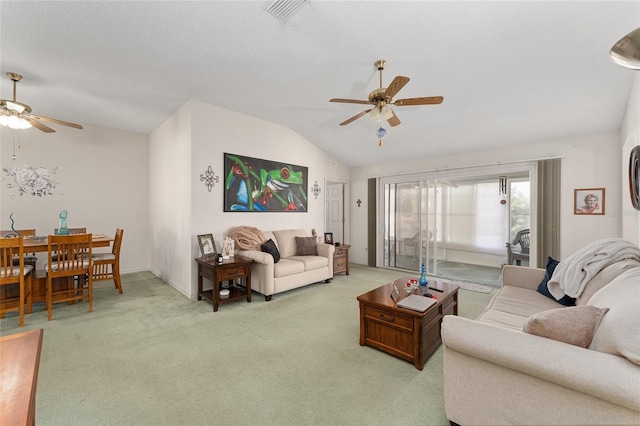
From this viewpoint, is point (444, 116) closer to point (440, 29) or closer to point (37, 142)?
point (440, 29)

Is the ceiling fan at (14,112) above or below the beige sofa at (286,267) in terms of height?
above

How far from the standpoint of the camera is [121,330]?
2766 mm

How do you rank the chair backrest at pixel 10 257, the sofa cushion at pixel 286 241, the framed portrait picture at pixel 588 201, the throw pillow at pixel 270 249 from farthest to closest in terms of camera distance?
the sofa cushion at pixel 286 241 → the throw pillow at pixel 270 249 → the framed portrait picture at pixel 588 201 → the chair backrest at pixel 10 257

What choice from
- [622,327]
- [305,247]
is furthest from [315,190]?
[622,327]

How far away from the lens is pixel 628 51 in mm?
1112

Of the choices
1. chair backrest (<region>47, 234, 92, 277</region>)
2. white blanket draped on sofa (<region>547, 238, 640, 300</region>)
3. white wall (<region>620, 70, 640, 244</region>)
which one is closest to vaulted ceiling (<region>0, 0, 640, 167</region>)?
white wall (<region>620, 70, 640, 244</region>)

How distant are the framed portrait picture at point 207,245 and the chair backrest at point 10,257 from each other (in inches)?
68.3

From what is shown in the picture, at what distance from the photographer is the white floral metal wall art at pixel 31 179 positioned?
4234 mm

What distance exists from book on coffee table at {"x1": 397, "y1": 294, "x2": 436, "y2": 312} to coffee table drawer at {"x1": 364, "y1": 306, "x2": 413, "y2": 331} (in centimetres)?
9

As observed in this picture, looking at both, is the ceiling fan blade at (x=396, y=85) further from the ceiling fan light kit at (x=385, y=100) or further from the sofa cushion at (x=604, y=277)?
the sofa cushion at (x=604, y=277)

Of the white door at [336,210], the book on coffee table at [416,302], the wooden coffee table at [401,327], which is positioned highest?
the white door at [336,210]

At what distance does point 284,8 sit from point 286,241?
10.9 feet

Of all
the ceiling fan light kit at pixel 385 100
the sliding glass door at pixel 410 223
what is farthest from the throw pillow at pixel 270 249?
the sliding glass door at pixel 410 223

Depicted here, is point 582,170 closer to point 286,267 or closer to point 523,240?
point 523,240
